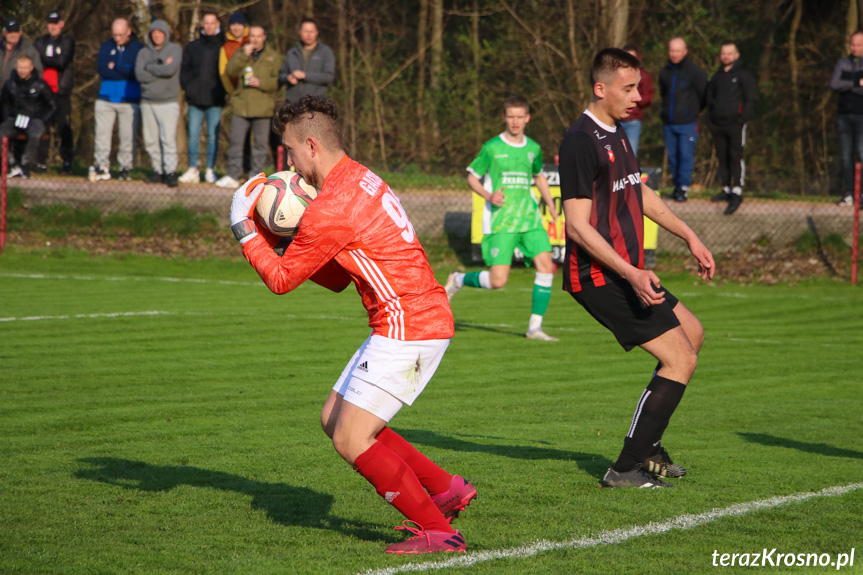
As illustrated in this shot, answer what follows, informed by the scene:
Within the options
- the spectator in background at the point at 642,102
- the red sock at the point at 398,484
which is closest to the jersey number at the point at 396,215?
the red sock at the point at 398,484

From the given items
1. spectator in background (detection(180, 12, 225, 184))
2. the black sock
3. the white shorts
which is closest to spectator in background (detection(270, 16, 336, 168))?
spectator in background (detection(180, 12, 225, 184))

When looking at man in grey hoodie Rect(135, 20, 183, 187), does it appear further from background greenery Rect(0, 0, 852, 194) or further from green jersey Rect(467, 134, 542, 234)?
green jersey Rect(467, 134, 542, 234)

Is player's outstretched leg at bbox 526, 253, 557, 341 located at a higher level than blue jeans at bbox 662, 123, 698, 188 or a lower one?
lower

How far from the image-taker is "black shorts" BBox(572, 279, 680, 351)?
212 inches

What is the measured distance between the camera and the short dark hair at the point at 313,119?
14.4 feet

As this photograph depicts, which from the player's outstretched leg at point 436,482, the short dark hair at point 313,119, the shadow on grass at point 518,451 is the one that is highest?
the short dark hair at point 313,119

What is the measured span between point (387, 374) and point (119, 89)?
15640mm

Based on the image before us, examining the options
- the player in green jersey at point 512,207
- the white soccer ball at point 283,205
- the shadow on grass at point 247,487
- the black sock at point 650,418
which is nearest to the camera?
the white soccer ball at point 283,205

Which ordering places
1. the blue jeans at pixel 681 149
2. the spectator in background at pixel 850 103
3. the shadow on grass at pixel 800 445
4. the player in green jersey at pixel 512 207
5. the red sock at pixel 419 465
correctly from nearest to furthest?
the red sock at pixel 419 465 → the shadow on grass at pixel 800 445 → the player in green jersey at pixel 512 207 → the spectator in background at pixel 850 103 → the blue jeans at pixel 681 149

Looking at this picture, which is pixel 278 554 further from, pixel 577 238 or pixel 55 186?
pixel 55 186

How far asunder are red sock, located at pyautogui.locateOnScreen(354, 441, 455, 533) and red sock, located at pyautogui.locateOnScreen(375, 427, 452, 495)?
0.33 m

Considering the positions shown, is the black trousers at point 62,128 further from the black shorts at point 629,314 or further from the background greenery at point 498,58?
the black shorts at point 629,314

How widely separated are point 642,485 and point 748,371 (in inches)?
188

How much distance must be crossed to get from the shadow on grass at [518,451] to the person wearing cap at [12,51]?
578 inches
